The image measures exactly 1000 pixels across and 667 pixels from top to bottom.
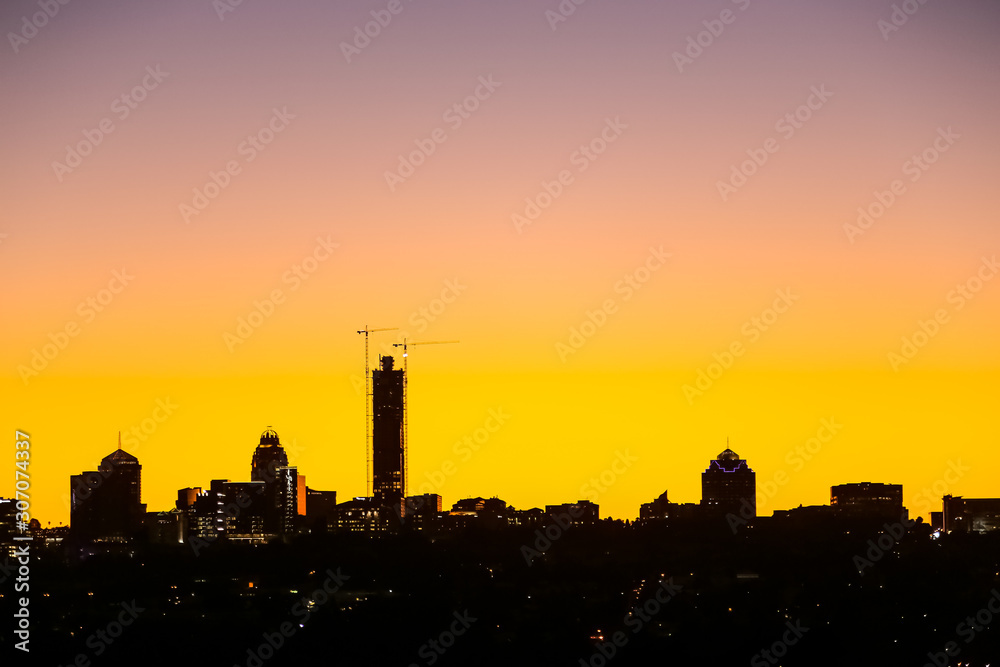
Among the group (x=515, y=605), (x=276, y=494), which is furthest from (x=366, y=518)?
(x=515, y=605)

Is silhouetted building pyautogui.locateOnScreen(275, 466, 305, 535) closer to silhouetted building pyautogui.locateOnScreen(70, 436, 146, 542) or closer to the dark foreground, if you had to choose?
silhouetted building pyautogui.locateOnScreen(70, 436, 146, 542)

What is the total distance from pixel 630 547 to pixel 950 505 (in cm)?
6969

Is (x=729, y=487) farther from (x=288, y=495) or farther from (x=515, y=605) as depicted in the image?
(x=515, y=605)

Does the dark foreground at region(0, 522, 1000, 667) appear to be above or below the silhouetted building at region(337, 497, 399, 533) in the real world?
below

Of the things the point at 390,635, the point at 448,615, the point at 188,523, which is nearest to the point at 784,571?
the point at 448,615

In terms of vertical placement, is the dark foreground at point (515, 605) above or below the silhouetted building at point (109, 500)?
below

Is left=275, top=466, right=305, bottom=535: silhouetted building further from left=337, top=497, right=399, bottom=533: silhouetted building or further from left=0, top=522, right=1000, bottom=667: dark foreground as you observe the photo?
left=0, top=522, right=1000, bottom=667: dark foreground

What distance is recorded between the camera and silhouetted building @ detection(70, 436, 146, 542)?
518 feet

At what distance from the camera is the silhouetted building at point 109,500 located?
518 ft

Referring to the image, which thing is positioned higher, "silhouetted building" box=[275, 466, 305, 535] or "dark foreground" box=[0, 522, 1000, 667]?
"silhouetted building" box=[275, 466, 305, 535]

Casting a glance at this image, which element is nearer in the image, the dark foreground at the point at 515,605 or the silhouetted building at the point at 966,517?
the dark foreground at the point at 515,605

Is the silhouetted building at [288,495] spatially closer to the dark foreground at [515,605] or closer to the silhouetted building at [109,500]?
the silhouetted building at [109,500]

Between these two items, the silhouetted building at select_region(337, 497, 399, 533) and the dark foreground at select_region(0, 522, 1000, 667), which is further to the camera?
the silhouetted building at select_region(337, 497, 399, 533)

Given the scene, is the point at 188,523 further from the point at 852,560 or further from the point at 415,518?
the point at 852,560
